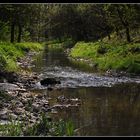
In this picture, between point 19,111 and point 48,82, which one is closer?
point 19,111

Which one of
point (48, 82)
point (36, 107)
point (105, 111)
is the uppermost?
point (48, 82)

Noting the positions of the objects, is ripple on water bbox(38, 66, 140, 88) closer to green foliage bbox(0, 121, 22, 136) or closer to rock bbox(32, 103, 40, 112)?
rock bbox(32, 103, 40, 112)

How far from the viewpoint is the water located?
1959cm

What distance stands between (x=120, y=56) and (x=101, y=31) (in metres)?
40.4

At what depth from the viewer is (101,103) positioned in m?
25.6

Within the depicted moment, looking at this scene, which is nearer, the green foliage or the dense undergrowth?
the green foliage

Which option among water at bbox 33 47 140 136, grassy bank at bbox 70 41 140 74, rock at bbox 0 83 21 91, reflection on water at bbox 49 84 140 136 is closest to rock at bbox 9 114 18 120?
water at bbox 33 47 140 136

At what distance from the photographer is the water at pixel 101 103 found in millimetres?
19594

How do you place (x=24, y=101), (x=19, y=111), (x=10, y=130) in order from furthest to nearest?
1. (x=24, y=101)
2. (x=19, y=111)
3. (x=10, y=130)

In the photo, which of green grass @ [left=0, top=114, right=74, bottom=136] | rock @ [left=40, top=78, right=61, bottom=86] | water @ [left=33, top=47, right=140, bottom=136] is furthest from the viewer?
rock @ [left=40, top=78, right=61, bottom=86]

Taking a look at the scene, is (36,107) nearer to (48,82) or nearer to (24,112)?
Result: (24,112)

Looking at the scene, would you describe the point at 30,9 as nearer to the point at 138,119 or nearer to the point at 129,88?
the point at 129,88

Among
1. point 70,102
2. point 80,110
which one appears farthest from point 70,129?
point 70,102

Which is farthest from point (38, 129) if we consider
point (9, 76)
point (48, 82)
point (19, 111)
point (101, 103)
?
point (9, 76)
